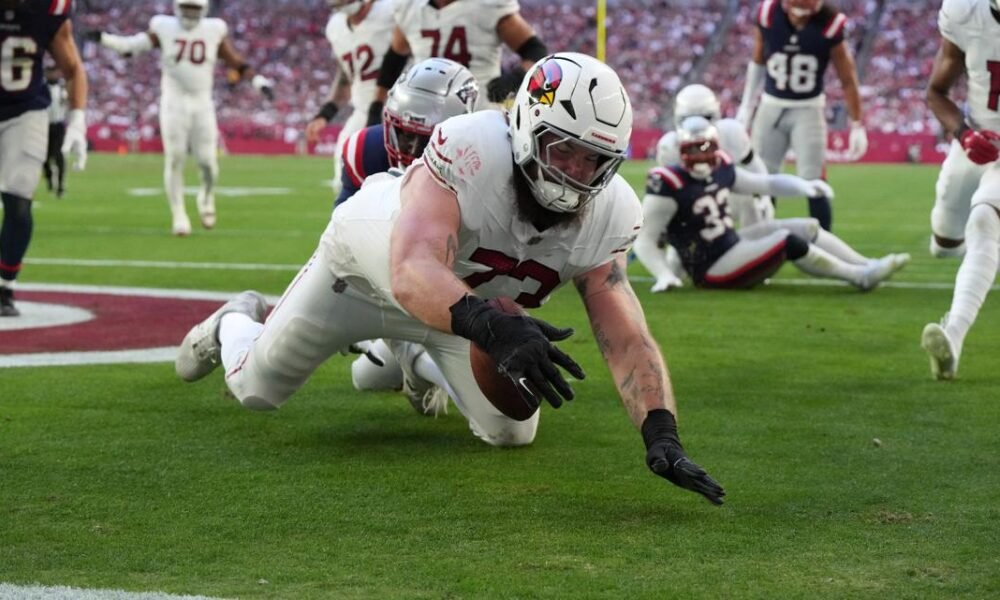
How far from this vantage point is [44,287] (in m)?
8.75

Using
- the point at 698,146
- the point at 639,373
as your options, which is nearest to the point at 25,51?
the point at 698,146

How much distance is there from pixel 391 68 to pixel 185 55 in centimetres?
503

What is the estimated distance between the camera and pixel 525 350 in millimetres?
3123

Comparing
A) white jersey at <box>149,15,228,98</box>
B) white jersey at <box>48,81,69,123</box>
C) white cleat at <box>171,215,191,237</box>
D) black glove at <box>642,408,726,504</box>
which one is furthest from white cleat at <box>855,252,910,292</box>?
white jersey at <box>48,81,69,123</box>

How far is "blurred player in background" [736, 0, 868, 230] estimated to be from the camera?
1040 centimetres

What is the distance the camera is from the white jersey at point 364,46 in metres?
11.2

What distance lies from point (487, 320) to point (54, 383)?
2719 mm

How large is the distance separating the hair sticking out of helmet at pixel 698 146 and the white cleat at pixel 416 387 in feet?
12.6

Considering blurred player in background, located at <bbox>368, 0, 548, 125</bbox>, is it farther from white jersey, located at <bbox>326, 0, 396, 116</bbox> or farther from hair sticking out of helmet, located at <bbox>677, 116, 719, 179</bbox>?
white jersey, located at <bbox>326, 0, 396, 116</bbox>

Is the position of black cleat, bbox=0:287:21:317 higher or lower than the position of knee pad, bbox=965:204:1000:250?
lower

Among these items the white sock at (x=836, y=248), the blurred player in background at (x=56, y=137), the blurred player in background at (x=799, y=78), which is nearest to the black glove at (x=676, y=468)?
the white sock at (x=836, y=248)

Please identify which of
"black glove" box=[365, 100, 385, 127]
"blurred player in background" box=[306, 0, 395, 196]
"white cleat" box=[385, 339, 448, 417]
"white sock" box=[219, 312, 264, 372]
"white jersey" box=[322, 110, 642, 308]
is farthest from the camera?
"blurred player in background" box=[306, 0, 395, 196]

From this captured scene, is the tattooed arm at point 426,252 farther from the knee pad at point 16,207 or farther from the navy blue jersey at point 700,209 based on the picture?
the navy blue jersey at point 700,209

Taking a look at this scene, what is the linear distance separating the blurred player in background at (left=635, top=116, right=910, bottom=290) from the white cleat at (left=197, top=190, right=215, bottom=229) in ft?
18.1
